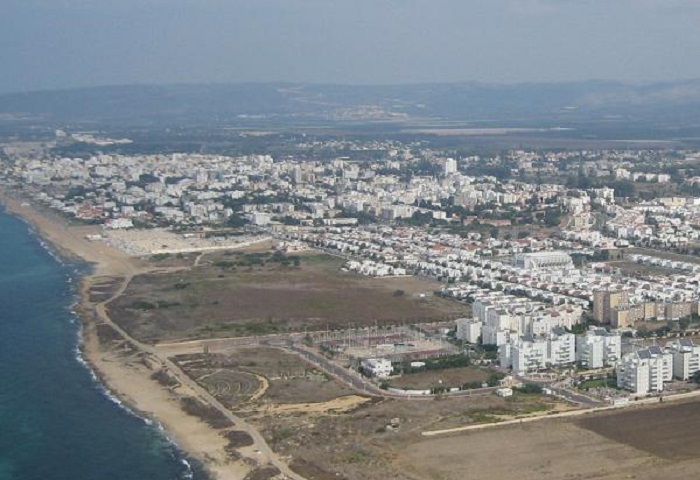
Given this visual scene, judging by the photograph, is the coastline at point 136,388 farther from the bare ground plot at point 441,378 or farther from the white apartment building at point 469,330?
the white apartment building at point 469,330

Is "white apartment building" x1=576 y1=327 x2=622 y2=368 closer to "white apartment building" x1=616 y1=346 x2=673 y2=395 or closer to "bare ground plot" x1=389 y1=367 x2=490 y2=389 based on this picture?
"white apartment building" x1=616 y1=346 x2=673 y2=395

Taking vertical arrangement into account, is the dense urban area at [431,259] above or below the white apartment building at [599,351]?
below

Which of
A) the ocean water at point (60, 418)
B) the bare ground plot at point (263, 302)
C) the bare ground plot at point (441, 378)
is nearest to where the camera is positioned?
the ocean water at point (60, 418)

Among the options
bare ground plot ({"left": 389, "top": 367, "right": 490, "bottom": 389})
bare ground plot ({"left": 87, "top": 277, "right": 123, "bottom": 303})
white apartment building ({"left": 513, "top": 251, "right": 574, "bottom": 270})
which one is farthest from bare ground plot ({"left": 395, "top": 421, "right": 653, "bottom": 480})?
white apartment building ({"left": 513, "top": 251, "right": 574, "bottom": 270})

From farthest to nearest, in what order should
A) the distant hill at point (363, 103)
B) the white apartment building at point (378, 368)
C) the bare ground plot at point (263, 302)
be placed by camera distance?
the distant hill at point (363, 103) < the bare ground plot at point (263, 302) < the white apartment building at point (378, 368)

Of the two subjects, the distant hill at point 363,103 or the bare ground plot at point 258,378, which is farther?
the distant hill at point 363,103

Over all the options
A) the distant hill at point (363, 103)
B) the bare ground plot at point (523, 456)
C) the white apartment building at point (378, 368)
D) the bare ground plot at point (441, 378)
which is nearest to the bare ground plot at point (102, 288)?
the white apartment building at point (378, 368)
